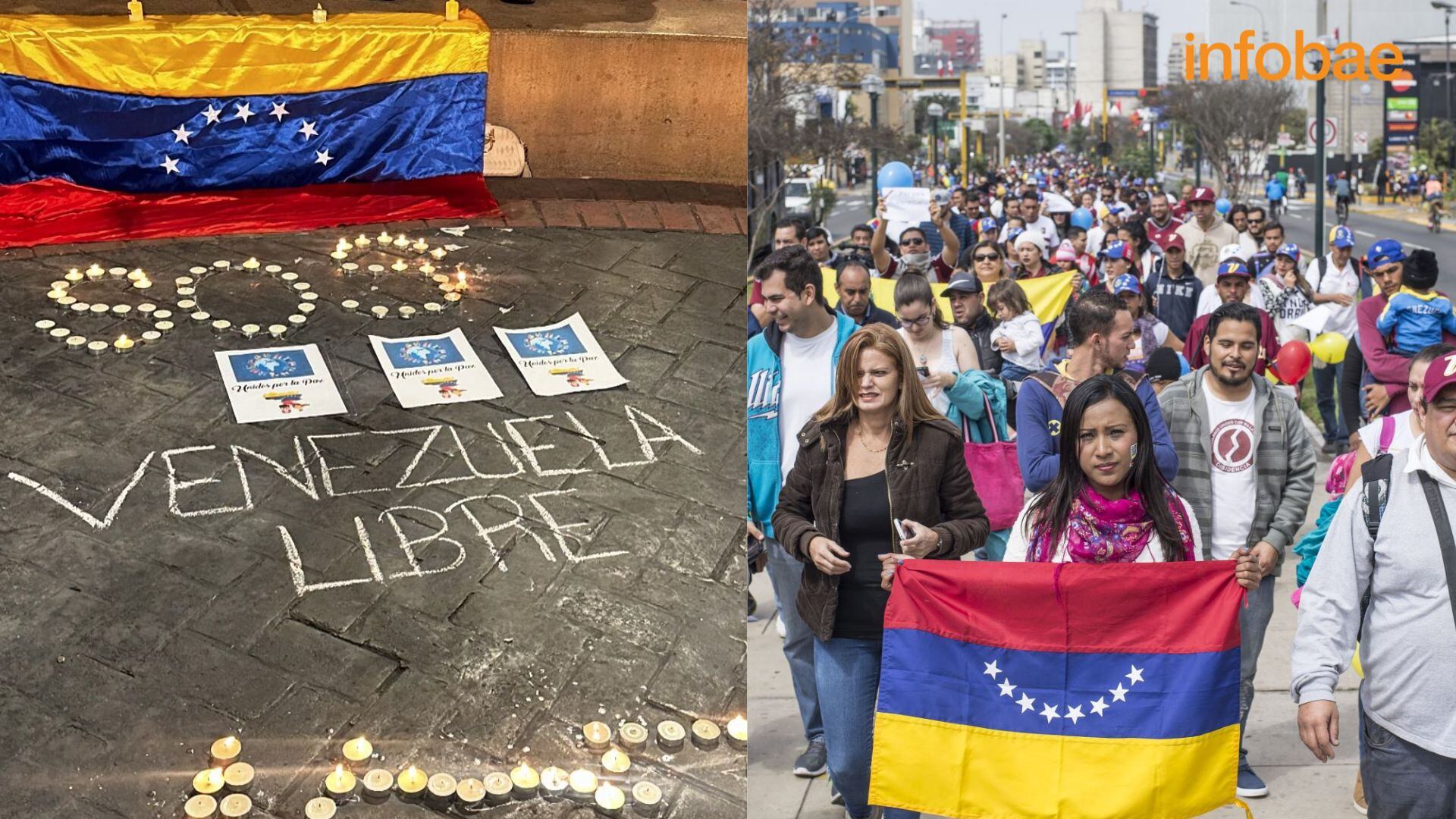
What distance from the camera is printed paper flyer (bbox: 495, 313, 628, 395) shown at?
6336mm

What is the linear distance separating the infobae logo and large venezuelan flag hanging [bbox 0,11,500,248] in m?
9.29

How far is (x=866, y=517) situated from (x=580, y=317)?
3.99m

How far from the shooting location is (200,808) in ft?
11.6

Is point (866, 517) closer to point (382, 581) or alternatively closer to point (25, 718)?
→ point (382, 581)

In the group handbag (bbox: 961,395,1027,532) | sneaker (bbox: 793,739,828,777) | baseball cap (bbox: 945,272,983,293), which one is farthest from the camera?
baseball cap (bbox: 945,272,983,293)

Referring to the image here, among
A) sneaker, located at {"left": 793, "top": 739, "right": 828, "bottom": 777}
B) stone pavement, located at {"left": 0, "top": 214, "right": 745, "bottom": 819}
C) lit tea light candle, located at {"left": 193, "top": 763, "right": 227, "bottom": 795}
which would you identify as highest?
stone pavement, located at {"left": 0, "top": 214, "right": 745, "bottom": 819}

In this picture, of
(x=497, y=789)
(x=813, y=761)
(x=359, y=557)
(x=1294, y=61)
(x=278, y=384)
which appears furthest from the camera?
(x=1294, y=61)

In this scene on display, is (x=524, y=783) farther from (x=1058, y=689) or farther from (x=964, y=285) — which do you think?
(x=964, y=285)

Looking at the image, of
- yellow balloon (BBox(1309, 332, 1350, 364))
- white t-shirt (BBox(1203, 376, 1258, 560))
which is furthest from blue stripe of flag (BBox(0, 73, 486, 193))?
white t-shirt (BBox(1203, 376, 1258, 560))

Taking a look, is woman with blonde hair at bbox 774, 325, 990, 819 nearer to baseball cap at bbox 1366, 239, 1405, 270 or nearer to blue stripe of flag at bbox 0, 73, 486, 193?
baseball cap at bbox 1366, 239, 1405, 270

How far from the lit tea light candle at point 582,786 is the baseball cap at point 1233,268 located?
398 centimetres

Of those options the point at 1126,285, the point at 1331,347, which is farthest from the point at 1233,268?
the point at 1331,347

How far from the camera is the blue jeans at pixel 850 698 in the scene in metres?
3.28

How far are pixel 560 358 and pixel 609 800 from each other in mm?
3265
